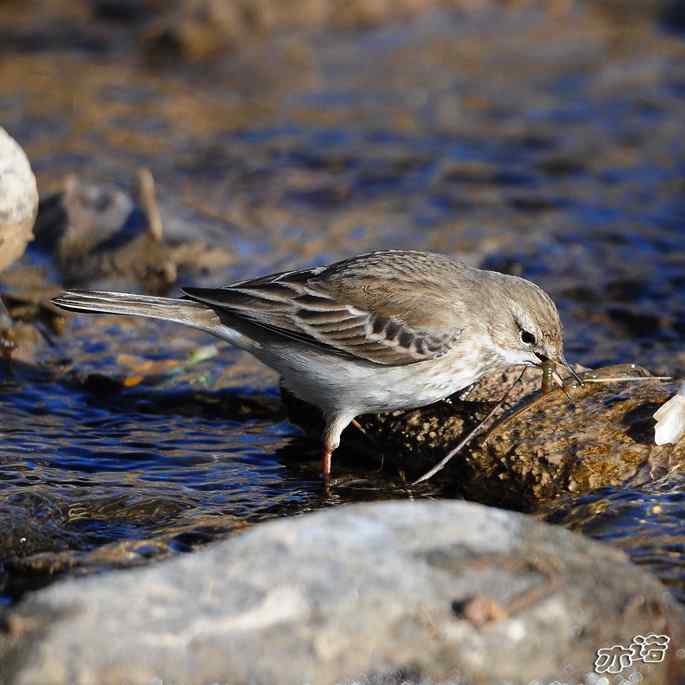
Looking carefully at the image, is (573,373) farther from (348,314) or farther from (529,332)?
(348,314)

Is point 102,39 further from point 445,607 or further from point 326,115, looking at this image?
point 445,607

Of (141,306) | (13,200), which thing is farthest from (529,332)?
(13,200)

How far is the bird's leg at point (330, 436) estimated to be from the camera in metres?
7.17

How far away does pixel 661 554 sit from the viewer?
5.98 meters

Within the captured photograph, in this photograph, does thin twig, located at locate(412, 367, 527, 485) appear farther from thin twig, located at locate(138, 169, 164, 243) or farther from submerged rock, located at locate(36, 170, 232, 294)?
thin twig, located at locate(138, 169, 164, 243)

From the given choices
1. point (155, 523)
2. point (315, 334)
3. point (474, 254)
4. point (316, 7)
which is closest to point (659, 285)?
point (474, 254)

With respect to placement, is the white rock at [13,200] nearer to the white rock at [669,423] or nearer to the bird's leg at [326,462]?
the bird's leg at [326,462]

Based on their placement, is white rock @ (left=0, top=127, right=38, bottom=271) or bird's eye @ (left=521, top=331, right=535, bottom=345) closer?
bird's eye @ (left=521, top=331, right=535, bottom=345)

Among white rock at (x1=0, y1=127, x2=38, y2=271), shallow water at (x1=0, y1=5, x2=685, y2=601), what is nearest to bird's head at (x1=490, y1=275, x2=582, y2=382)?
shallow water at (x1=0, y1=5, x2=685, y2=601)

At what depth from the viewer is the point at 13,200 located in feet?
25.4

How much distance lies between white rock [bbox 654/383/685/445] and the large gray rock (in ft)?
5.30

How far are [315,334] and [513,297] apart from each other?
117 cm

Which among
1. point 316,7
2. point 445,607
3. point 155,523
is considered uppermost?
point 316,7

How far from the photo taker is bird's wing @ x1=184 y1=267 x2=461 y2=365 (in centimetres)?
711
